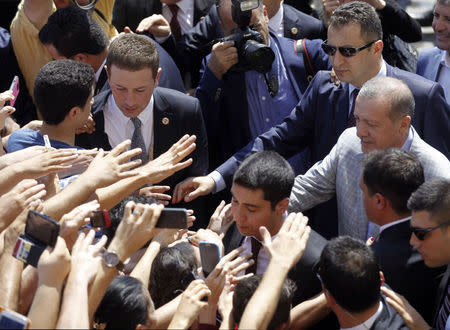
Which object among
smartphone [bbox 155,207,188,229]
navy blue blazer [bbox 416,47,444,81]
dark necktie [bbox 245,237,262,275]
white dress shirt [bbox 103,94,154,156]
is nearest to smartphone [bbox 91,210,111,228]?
smartphone [bbox 155,207,188,229]

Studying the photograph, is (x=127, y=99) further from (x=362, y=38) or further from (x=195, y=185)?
(x=362, y=38)

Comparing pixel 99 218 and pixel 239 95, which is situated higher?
pixel 99 218

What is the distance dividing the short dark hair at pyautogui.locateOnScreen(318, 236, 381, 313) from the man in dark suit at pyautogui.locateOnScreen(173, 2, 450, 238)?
1336mm

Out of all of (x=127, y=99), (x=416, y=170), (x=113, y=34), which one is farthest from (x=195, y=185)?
(x=113, y=34)

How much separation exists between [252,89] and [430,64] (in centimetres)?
159

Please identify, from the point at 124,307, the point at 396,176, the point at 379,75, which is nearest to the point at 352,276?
the point at 396,176

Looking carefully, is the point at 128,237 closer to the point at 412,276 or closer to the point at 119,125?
the point at 412,276

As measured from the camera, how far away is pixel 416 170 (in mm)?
3697

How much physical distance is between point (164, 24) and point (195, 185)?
1.57 metres

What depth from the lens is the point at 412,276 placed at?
3.55m

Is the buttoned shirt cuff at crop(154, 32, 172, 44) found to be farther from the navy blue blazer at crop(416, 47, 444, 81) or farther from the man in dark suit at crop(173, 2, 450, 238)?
the navy blue blazer at crop(416, 47, 444, 81)

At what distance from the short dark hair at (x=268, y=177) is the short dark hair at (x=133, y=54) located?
1.12 m

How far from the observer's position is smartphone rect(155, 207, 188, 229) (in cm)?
328

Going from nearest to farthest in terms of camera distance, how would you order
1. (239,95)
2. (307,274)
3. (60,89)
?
(307,274) < (60,89) < (239,95)
